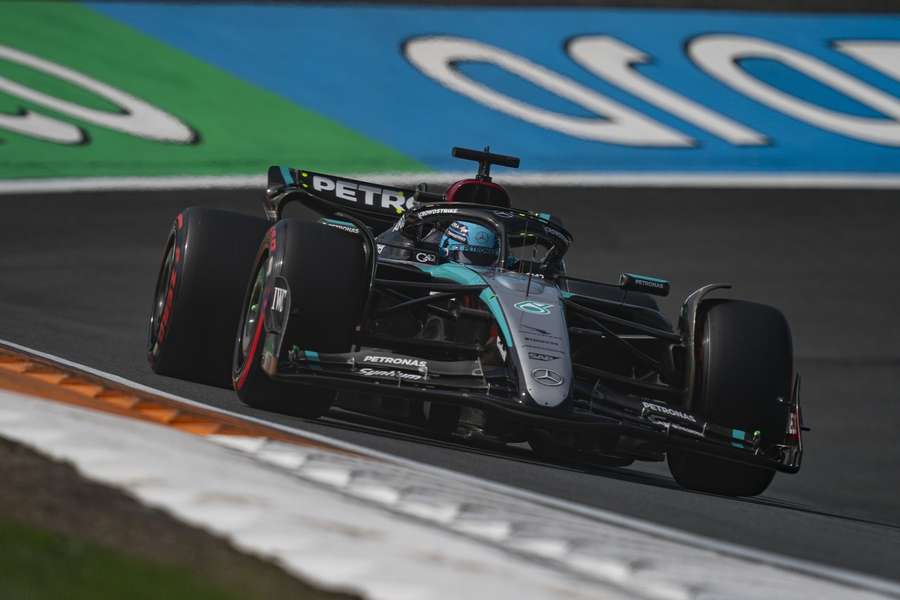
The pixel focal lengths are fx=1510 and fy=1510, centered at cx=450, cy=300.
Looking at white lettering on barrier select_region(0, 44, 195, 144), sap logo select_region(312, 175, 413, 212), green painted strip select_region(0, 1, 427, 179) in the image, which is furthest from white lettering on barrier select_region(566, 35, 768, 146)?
sap logo select_region(312, 175, 413, 212)

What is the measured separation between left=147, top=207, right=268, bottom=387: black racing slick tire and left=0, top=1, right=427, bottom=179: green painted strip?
7.87m

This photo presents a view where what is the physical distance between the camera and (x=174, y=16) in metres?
19.8

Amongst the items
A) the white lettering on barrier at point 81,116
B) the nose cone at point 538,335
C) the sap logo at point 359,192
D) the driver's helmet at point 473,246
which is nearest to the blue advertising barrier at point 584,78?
the white lettering on barrier at point 81,116

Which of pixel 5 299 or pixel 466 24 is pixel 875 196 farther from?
pixel 5 299

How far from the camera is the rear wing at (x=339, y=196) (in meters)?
9.59

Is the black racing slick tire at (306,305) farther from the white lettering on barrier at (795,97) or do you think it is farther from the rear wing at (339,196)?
the white lettering on barrier at (795,97)

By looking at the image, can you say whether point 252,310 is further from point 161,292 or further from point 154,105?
point 154,105

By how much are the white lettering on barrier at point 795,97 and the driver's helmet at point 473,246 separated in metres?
11.4

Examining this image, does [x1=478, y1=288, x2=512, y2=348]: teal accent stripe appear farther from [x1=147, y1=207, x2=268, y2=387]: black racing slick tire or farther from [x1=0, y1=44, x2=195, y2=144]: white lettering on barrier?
[x1=0, y1=44, x2=195, y2=144]: white lettering on barrier

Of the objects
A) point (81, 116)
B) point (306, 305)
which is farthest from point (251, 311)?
point (81, 116)

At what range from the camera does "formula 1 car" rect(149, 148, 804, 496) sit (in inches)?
267

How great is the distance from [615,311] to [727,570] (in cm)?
374

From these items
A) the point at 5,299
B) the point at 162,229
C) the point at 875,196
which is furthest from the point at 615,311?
the point at 875,196

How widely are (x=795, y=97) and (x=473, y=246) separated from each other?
12.0 meters
